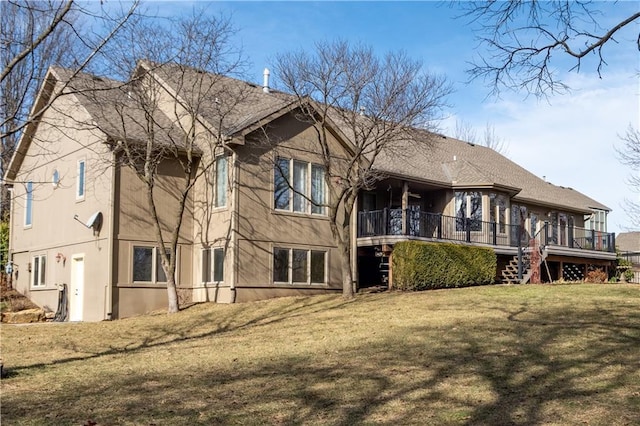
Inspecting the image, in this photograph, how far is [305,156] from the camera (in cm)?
2341

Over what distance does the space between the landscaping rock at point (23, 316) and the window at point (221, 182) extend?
6.68 m

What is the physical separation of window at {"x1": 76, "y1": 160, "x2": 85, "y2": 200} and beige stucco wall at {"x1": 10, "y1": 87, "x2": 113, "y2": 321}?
0.18 meters

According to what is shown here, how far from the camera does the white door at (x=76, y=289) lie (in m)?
22.2

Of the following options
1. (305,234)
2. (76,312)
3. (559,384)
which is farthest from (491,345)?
(76,312)

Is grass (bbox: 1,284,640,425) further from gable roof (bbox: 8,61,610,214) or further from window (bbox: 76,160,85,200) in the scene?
gable roof (bbox: 8,61,610,214)

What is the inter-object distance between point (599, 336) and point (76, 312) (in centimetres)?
1593

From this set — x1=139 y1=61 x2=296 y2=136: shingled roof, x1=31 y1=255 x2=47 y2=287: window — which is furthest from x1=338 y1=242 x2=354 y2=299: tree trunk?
x1=31 y1=255 x2=47 y2=287: window

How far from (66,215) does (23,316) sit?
3528 millimetres

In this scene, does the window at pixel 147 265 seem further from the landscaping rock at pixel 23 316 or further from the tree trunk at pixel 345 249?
the tree trunk at pixel 345 249

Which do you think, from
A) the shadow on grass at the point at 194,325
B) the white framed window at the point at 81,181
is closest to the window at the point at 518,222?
the shadow on grass at the point at 194,325

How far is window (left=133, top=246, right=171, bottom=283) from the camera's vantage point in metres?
21.2

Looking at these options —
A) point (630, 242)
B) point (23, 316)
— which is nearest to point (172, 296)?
point (23, 316)

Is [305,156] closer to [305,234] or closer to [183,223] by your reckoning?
[305,234]

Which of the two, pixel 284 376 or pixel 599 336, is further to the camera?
pixel 599 336
